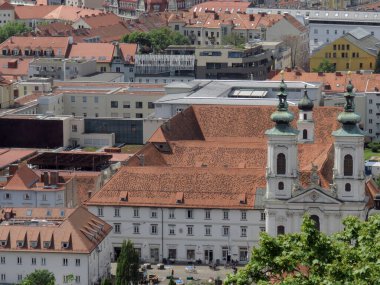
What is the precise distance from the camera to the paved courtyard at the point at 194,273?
301ft

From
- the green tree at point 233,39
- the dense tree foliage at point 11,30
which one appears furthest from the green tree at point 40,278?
the dense tree foliage at point 11,30

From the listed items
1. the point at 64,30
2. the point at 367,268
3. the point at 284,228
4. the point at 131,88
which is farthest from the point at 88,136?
the point at 367,268

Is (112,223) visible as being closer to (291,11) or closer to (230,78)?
(230,78)

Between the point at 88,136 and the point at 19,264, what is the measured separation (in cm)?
4045

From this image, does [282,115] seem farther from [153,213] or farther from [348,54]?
[348,54]

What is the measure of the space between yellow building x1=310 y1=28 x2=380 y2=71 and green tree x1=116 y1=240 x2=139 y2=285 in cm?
8171

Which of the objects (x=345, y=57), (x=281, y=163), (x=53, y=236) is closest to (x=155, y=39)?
(x=345, y=57)

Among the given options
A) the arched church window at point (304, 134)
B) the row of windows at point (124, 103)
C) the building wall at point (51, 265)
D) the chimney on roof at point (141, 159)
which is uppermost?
the arched church window at point (304, 134)

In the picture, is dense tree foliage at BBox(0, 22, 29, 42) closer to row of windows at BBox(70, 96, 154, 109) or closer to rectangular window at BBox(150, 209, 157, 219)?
row of windows at BBox(70, 96, 154, 109)

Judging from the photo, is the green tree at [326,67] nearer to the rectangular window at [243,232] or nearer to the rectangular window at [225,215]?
the rectangular window at [243,232]

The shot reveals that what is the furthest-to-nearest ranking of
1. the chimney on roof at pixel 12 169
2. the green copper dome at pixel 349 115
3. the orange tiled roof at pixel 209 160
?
1. the chimney on roof at pixel 12 169
2. the orange tiled roof at pixel 209 160
3. the green copper dome at pixel 349 115

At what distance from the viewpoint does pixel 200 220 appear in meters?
96.7

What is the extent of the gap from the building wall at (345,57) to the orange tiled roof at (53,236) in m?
80.2

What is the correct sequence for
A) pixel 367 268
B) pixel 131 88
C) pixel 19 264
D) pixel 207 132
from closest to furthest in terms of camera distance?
pixel 367 268
pixel 19 264
pixel 207 132
pixel 131 88
